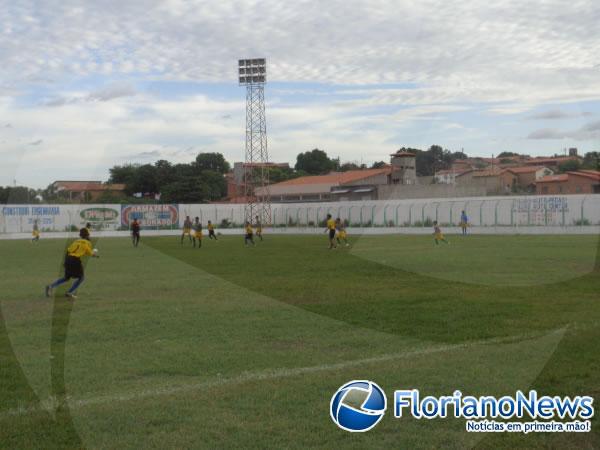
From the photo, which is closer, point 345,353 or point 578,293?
point 345,353

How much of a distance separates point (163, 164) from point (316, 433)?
100 meters

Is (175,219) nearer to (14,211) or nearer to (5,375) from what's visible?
(14,211)

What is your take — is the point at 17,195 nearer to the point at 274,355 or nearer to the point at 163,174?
the point at 163,174

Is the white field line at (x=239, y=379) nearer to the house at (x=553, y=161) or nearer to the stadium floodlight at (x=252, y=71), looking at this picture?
the house at (x=553, y=161)

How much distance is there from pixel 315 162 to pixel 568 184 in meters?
84.3

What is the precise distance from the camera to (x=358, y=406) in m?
7.20

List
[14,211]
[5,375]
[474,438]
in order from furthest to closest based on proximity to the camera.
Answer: [14,211]
[5,375]
[474,438]

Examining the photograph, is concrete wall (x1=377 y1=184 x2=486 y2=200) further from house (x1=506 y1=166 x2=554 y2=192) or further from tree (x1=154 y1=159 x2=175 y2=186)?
tree (x1=154 y1=159 x2=175 y2=186)

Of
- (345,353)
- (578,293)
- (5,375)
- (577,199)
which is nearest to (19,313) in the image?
(5,375)

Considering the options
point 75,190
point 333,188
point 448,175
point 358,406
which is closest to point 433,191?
point 448,175

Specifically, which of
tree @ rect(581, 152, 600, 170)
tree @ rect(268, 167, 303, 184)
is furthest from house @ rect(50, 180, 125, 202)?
tree @ rect(581, 152, 600, 170)

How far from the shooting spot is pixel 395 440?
6402 mm

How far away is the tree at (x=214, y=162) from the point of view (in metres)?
130

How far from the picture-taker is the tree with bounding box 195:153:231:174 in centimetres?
12962
